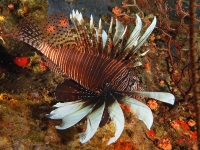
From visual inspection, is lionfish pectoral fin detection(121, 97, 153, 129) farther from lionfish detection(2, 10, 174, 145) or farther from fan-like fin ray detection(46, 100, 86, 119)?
fan-like fin ray detection(46, 100, 86, 119)

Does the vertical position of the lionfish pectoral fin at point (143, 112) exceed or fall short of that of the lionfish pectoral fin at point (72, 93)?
it falls short

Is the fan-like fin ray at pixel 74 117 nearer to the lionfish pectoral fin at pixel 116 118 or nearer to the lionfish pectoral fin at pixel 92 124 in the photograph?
the lionfish pectoral fin at pixel 92 124

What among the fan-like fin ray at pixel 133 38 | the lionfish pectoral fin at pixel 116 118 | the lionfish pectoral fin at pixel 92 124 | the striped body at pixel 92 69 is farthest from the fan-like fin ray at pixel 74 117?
the fan-like fin ray at pixel 133 38

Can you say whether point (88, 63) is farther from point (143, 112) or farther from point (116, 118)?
point (143, 112)

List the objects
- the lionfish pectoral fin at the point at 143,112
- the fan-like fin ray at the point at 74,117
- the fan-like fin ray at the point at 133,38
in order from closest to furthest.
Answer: the lionfish pectoral fin at the point at 143,112 < the fan-like fin ray at the point at 74,117 < the fan-like fin ray at the point at 133,38

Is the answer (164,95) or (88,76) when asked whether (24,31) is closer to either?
(88,76)

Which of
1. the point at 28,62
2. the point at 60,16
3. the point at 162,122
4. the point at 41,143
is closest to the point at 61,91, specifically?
the point at 41,143

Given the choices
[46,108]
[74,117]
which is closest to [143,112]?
[74,117]
